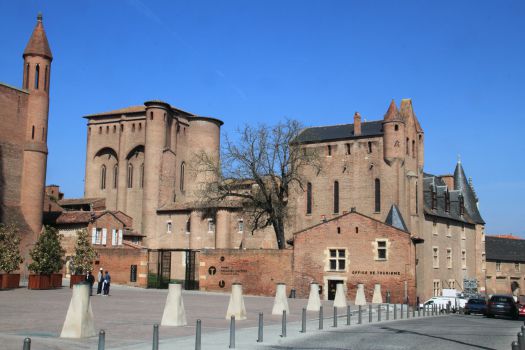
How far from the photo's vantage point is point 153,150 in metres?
67.9

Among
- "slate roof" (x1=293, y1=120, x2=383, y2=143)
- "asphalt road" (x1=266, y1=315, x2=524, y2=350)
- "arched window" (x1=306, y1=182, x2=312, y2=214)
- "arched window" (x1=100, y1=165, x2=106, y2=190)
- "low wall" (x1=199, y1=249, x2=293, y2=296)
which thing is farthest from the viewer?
"arched window" (x1=100, y1=165, x2=106, y2=190)

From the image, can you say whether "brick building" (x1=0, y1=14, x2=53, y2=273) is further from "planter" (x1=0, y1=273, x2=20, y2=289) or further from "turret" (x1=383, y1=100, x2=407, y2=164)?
"turret" (x1=383, y1=100, x2=407, y2=164)

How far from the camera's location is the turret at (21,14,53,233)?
52656 mm

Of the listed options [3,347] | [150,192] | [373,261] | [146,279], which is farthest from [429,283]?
[3,347]

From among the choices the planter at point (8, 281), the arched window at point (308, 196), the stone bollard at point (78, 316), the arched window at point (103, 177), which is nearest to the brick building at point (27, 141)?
the planter at point (8, 281)

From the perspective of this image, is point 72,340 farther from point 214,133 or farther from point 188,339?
point 214,133

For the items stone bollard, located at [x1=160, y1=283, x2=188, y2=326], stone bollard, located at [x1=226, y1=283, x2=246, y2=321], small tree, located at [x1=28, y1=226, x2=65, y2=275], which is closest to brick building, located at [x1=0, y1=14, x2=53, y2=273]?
small tree, located at [x1=28, y1=226, x2=65, y2=275]

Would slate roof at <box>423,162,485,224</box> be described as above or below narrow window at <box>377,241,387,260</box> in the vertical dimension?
above

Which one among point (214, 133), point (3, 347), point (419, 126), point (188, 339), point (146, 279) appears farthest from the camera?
point (214, 133)

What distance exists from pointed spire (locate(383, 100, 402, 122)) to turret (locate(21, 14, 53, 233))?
3015 centimetres

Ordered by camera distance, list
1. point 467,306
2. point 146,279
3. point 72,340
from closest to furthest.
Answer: point 72,340 < point 467,306 < point 146,279

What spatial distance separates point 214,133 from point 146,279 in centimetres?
3021

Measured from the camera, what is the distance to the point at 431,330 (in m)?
20.3

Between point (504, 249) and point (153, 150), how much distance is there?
45.2 metres
